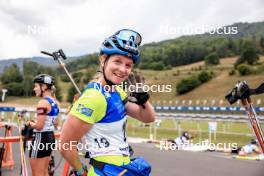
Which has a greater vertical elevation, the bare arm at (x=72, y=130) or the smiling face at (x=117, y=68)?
the smiling face at (x=117, y=68)

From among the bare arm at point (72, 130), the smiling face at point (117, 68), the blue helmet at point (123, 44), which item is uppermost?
the blue helmet at point (123, 44)

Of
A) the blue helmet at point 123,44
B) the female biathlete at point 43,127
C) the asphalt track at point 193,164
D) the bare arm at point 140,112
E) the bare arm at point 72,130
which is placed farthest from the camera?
the asphalt track at point 193,164

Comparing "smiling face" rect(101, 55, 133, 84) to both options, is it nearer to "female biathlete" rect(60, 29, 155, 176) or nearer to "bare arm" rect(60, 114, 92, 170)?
"female biathlete" rect(60, 29, 155, 176)

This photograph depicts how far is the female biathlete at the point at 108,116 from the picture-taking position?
2400mm

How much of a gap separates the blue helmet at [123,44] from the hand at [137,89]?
17 centimetres

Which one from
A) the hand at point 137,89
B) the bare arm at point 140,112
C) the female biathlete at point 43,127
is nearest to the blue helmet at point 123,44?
the hand at point 137,89

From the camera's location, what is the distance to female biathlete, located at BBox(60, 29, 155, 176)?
240cm

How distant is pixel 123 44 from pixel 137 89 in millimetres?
360

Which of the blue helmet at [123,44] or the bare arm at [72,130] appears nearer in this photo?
the bare arm at [72,130]

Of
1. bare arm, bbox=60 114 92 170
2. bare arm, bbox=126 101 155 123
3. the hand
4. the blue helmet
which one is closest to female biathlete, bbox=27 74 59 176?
bare arm, bbox=126 101 155 123

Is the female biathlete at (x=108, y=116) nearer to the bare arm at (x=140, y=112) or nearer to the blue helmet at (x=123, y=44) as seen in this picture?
the blue helmet at (x=123, y=44)

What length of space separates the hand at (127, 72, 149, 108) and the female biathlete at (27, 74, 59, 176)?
307 cm

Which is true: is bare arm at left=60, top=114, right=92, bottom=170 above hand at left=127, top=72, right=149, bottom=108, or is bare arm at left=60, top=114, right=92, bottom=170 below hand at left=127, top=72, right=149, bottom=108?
below

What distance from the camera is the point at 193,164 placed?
9617 millimetres
